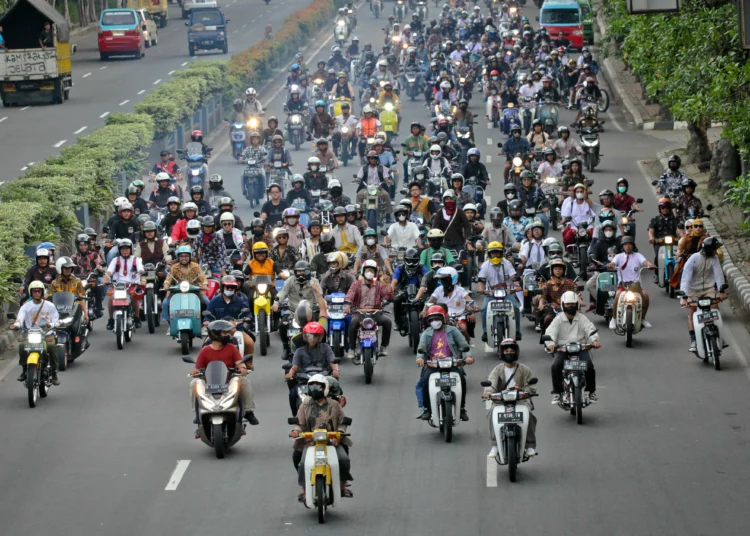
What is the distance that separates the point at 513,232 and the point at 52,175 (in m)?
10.5

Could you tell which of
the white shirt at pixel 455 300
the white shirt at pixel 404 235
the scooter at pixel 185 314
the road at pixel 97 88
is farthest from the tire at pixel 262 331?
the road at pixel 97 88

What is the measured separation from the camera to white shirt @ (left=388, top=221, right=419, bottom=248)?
26719 millimetres

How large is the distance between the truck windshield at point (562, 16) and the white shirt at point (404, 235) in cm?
3934

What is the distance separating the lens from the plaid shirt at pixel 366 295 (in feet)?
74.8

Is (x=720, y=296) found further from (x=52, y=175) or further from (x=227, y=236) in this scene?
(x=52, y=175)

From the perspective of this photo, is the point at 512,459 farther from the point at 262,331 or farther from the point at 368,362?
the point at 262,331

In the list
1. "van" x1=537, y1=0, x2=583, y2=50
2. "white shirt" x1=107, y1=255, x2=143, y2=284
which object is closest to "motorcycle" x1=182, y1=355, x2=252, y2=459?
"white shirt" x1=107, y1=255, x2=143, y2=284

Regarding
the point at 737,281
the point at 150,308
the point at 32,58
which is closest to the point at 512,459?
the point at 150,308

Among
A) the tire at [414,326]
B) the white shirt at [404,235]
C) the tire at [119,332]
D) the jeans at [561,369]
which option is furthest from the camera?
the white shirt at [404,235]

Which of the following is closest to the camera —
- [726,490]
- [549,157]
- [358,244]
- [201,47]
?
[726,490]

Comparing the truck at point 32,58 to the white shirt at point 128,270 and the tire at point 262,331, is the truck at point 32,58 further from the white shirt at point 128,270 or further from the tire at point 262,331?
the tire at point 262,331

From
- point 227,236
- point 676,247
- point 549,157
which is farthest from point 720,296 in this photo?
point 549,157

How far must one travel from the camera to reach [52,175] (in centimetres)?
3306

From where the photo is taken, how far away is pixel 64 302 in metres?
23.4
